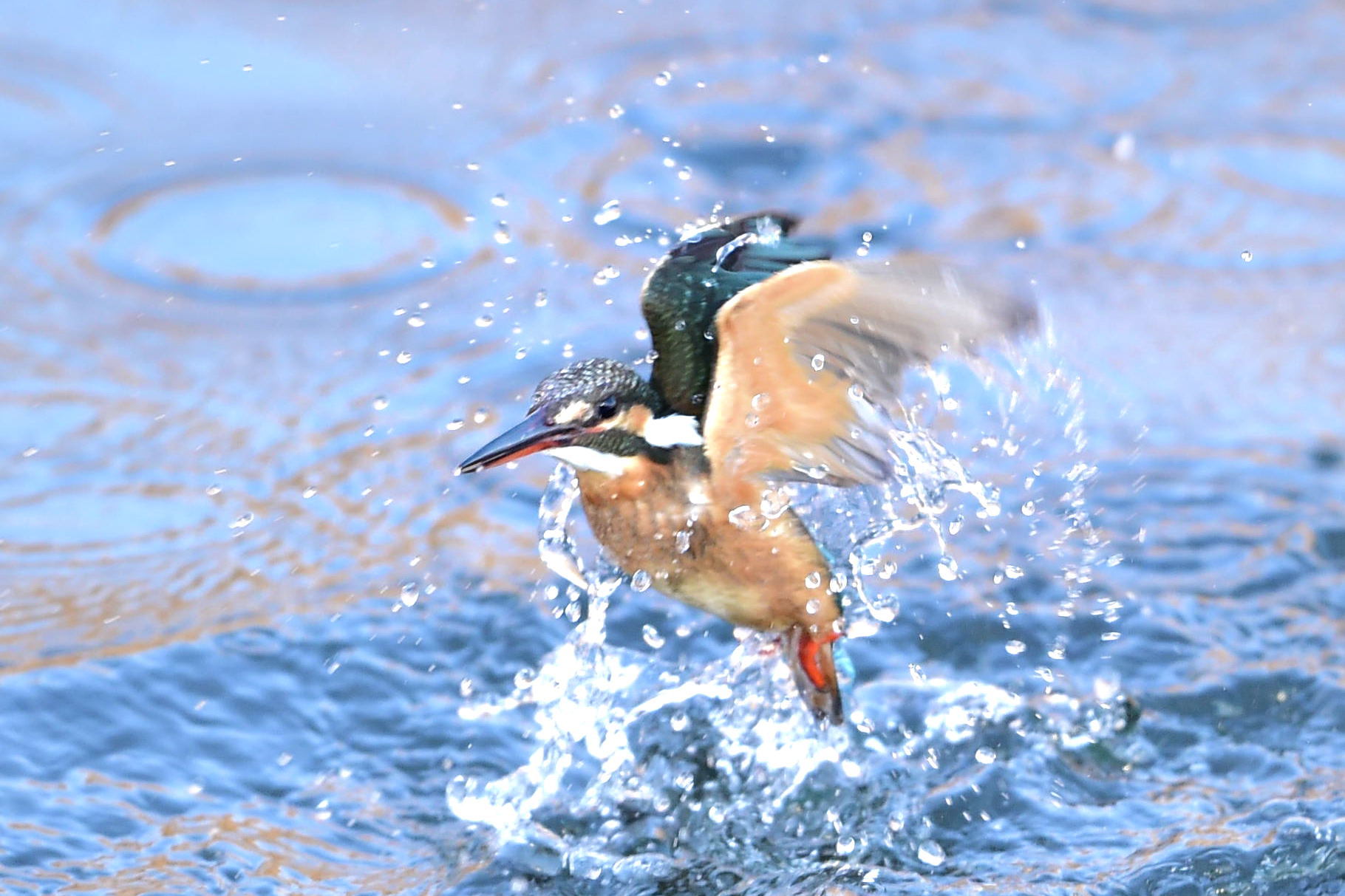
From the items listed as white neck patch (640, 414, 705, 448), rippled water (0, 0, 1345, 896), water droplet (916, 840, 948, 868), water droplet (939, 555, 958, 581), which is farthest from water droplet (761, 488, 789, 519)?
water droplet (939, 555, 958, 581)

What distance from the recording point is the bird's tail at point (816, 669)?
11.7ft

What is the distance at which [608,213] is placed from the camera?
5.36 metres

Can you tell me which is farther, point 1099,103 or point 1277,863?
point 1099,103

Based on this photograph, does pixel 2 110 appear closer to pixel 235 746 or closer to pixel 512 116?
pixel 512 116

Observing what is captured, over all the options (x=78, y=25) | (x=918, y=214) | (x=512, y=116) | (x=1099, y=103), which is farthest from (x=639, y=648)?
(x=78, y=25)

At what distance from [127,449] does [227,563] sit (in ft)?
1.85

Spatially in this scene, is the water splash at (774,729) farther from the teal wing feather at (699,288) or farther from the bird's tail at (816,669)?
the teal wing feather at (699,288)

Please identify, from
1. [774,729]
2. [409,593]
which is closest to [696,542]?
[774,729]

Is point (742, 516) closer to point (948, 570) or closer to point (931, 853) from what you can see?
point (931, 853)

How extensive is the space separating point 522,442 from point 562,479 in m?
0.74

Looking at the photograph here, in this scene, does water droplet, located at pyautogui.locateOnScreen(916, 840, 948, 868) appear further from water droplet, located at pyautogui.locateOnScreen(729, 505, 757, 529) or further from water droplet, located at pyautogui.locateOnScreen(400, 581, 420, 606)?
water droplet, located at pyautogui.locateOnScreen(400, 581, 420, 606)

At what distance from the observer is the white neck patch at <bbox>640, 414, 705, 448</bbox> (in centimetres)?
332

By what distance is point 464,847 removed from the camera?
334 centimetres

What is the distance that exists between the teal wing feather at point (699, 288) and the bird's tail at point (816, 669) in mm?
564
